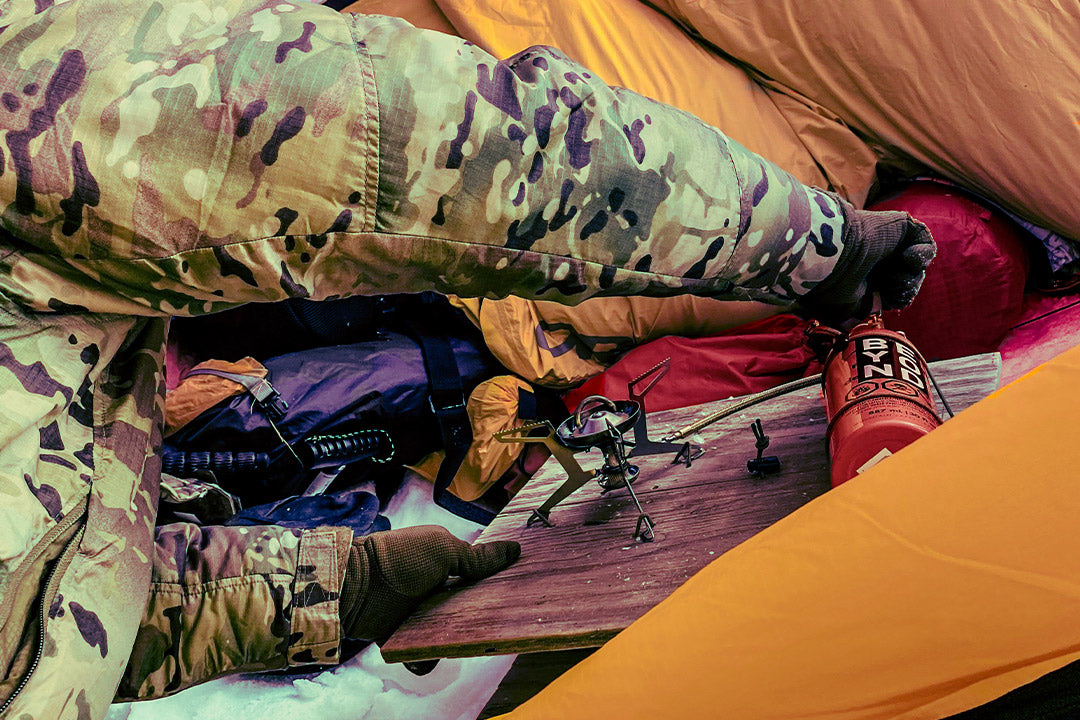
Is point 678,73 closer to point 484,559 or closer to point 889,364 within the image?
point 889,364

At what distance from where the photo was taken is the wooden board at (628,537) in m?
0.73

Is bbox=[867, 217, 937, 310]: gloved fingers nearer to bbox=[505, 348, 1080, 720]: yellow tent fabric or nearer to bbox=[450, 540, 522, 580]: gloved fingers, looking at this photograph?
bbox=[505, 348, 1080, 720]: yellow tent fabric

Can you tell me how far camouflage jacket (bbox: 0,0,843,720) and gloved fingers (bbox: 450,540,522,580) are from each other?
0.31m

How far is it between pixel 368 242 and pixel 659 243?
240 mm

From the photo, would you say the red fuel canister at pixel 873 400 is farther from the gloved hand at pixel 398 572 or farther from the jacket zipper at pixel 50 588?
the jacket zipper at pixel 50 588

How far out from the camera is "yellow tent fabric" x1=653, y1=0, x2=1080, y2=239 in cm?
112

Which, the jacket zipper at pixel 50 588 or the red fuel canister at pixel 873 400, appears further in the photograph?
the red fuel canister at pixel 873 400

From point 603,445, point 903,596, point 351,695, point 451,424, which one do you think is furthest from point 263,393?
point 903,596

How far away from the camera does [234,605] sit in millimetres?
855

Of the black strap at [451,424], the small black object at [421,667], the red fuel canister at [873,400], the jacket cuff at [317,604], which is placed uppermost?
the red fuel canister at [873,400]

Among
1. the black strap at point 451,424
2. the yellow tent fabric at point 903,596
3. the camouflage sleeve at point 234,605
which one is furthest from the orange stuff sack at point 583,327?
the yellow tent fabric at point 903,596

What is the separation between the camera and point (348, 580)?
885 mm

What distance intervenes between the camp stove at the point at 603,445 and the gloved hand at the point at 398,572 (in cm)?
9

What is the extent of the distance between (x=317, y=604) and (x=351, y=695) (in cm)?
35
